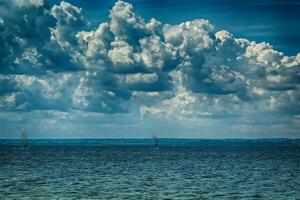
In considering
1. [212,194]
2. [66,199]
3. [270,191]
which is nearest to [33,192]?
[66,199]

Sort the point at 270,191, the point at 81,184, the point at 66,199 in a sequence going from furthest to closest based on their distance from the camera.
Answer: the point at 81,184, the point at 270,191, the point at 66,199

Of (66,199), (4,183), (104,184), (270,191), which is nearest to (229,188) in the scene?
(270,191)

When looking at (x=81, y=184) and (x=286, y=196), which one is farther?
(x=81, y=184)

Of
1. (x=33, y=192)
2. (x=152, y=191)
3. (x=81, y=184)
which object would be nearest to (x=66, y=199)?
(x=33, y=192)

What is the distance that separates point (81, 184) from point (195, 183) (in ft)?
50.8

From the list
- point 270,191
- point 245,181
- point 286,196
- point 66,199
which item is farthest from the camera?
point 245,181

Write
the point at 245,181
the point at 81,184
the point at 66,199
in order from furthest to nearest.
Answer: the point at 245,181, the point at 81,184, the point at 66,199

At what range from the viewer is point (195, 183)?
74.8m

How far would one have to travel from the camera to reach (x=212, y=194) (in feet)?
202

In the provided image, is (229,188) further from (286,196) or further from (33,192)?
(33,192)

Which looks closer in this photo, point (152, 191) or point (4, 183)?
point (152, 191)

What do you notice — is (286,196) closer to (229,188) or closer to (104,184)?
(229,188)

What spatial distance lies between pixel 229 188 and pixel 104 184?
53.5 feet

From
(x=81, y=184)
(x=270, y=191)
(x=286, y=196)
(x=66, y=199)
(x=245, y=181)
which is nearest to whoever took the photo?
(x=66, y=199)
